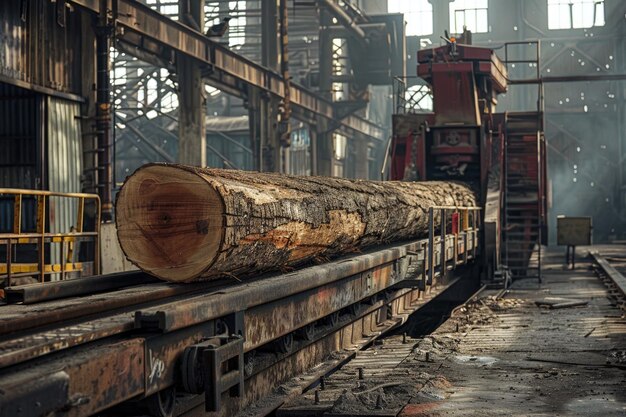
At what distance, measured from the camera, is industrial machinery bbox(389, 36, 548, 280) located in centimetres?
1602

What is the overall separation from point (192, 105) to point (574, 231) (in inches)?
338

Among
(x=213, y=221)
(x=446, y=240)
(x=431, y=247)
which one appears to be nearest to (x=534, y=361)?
(x=431, y=247)

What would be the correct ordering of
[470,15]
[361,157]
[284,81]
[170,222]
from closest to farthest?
[170,222]
[284,81]
[361,157]
[470,15]

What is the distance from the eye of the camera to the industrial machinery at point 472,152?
1602cm

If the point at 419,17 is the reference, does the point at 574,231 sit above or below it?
below

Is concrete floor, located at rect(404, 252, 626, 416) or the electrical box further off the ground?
the electrical box

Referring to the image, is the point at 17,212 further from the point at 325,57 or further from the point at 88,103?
the point at 325,57

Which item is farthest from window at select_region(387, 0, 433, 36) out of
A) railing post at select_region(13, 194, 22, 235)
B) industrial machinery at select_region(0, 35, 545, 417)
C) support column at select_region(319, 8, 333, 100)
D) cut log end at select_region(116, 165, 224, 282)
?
cut log end at select_region(116, 165, 224, 282)

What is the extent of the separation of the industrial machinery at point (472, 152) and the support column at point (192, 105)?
183 inches

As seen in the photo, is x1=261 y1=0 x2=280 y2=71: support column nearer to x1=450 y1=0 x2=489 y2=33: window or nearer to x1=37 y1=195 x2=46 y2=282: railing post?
x1=37 y1=195 x2=46 y2=282: railing post

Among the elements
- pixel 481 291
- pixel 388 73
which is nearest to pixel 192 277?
pixel 481 291

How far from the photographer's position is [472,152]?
16109mm

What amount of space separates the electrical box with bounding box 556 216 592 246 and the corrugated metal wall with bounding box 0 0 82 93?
1085 centimetres

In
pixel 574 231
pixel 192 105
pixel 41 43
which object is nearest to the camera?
pixel 41 43
